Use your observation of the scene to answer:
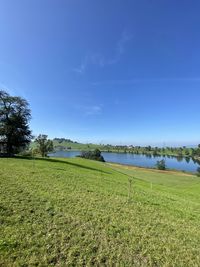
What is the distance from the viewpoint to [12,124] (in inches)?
1336

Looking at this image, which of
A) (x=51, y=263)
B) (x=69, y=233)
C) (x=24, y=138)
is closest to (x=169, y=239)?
(x=69, y=233)

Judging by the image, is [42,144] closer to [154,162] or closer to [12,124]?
[12,124]

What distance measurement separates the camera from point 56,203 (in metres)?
9.22

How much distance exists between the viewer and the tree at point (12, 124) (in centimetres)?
3381

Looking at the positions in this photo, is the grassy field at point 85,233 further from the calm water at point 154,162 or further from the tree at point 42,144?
the calm water at point 154,162

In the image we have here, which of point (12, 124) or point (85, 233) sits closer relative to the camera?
point (85, 233)

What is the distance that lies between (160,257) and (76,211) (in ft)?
12.3

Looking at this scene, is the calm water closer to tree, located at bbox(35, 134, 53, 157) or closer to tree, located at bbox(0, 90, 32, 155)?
tree, located at bbox(35, 134, 53, 157)

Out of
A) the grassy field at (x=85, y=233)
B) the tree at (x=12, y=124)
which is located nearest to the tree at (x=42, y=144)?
the tree at (x=12, y=124)

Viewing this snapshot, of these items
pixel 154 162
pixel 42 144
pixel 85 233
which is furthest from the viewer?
pixel 154 162

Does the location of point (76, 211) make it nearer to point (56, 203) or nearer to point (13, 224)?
point (56, 203)

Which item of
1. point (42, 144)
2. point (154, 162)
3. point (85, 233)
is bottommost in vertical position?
point (154, 162)

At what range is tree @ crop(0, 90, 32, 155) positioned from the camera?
33.8m

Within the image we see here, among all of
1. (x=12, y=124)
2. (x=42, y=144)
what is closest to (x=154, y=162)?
(x=42, y=144)
